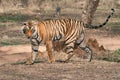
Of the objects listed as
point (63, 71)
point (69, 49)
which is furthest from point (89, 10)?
point (63, 71)

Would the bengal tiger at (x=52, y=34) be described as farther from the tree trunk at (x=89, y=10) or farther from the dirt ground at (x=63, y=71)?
the tree trunk at (x=89, y=10)

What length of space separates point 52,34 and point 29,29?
2.30 ft

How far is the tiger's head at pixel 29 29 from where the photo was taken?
10.3 metres

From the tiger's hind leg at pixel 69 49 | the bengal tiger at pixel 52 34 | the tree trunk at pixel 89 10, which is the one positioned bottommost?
the tree trunk at pixel 89 10

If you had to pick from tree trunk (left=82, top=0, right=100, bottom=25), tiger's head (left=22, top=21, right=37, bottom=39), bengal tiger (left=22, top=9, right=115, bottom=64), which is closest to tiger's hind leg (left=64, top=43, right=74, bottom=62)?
bengal tiger (left=22, top=9, right=115, bottom=64)

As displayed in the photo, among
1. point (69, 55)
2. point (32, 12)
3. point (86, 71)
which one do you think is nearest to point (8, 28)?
point (32, 12)

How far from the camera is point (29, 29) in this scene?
33.7ft

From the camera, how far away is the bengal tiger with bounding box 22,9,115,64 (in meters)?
10.4

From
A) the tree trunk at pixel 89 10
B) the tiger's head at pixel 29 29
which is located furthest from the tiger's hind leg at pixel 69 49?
the tree trunk at pixel 89 10

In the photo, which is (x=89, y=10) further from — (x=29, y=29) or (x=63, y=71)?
(x=63, y=71)

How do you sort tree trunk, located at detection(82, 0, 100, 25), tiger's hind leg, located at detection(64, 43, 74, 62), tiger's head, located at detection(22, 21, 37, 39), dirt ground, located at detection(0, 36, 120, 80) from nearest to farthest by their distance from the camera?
dirt ground, located at detection(0, 36, 120, 80), tiger's head, located at detection(22, 21, 37, 39), tiger's hind leg, located at detection(64, 43, 74, 62), tree trunk, located at detection(82, 0, 100, 25)

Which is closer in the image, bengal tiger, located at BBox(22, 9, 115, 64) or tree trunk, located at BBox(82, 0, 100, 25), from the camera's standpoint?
bengal tiger, located at BBox(22, 9, 115, 64)

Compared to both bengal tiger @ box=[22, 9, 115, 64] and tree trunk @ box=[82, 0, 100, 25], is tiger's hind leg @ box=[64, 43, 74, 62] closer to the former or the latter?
bengal tiger @ box=[22, 9, 115, 64]

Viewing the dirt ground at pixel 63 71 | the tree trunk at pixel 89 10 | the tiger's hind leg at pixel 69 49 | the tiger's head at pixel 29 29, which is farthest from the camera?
the tree trunk at pixel 89 10
